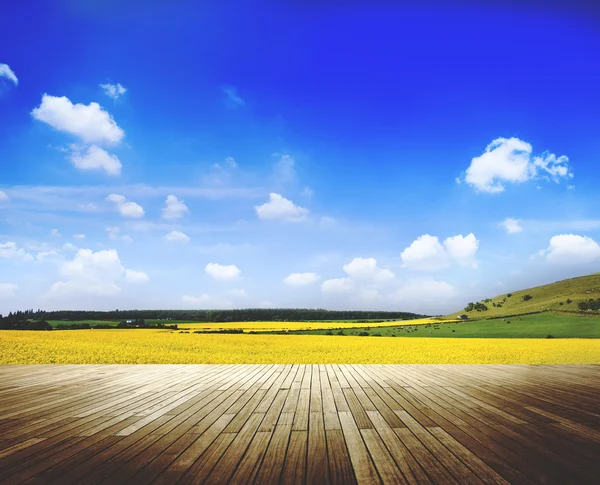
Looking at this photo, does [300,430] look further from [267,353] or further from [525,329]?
[525,329]

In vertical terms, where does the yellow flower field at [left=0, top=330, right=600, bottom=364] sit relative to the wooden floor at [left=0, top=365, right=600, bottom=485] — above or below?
below

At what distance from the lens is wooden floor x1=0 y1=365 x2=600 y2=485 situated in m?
3.45

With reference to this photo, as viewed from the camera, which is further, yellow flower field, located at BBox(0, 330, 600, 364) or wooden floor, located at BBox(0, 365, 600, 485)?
yellow flower field, located at BBox(0, 330, 600, 364)

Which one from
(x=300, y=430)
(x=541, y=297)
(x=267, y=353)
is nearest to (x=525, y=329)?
(x=267, y=353)

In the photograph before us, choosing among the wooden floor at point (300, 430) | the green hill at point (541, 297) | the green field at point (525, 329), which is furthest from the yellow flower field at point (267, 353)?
the green hill at point (541, 297)

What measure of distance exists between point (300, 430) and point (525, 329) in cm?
4568

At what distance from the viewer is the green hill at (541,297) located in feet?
228

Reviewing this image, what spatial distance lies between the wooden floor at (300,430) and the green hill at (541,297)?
70.1 meters

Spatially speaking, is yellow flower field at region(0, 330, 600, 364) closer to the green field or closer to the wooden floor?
the wooden floor

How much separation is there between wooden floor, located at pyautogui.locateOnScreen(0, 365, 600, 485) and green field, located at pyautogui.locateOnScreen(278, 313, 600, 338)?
33.7 meters

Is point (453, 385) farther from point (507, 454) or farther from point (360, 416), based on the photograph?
point (507, 454)

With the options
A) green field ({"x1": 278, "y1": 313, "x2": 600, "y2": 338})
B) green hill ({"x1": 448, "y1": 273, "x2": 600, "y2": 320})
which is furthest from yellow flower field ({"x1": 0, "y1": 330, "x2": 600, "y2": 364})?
green hill ({"x1": 448, "y1": 273, "x2": 600, "y2": 320})

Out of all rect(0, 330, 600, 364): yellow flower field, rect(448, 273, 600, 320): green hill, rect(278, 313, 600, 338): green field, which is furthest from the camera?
rect(448, 273, 600, 320): green hill

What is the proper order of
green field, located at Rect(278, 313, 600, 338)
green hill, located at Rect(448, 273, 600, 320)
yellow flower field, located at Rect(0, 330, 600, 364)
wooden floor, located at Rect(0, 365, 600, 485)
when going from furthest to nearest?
green hill, located at Rect(448, 273, 600, 320)
green field, located at Rect(278, 313, 600, 338)
yellow flower field, located at Rect(0, 330, 600, 364)
wooden floor, located at Rect(0, 365, 600, 485)
